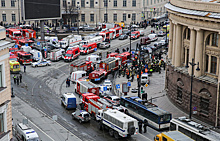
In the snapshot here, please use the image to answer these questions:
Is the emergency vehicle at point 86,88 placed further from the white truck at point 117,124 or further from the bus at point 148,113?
the white truck at point 117,124

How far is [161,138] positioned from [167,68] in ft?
71.5

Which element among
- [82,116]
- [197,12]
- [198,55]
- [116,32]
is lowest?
[82,116]

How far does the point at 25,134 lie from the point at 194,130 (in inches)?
663

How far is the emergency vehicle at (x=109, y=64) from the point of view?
7581cm

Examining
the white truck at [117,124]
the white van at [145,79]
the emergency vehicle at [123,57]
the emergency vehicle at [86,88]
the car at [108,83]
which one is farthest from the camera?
the emergency vehicle at [123,57]

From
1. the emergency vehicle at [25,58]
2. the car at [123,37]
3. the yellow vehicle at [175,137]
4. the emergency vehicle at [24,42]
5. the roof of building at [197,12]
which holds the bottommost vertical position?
the yellow vehicle at [175,137]

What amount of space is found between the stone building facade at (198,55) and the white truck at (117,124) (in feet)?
27.7

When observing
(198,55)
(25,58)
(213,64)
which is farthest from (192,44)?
(25,58)

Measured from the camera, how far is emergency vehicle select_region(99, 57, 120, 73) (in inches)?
2985

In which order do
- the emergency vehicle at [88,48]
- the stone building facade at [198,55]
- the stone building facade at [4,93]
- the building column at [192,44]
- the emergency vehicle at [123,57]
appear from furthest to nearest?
the emergency vehicle at [88,48] → the emergency vehicle at [123,57] → the building column at [192,44] → the stone building facade at [198,55] → the stone building facade at [4,93]

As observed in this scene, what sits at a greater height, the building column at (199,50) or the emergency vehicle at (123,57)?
the building column at (199,50)

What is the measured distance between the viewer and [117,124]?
46062 millimetres

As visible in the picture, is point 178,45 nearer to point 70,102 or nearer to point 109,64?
point 70,102

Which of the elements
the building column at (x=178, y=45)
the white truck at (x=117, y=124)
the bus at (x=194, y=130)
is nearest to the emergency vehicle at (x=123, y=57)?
the building column at (x=178, y=45)
